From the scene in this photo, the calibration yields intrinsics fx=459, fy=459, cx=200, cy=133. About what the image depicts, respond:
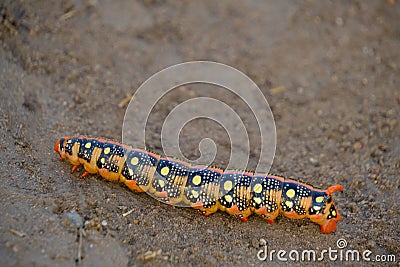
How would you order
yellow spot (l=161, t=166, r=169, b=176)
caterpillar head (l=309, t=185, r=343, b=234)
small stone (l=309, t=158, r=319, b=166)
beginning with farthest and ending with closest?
small stone (l=309, t=158, r=319, b=166) < yellow spot (l=161, t=166, r=169, b=176) < caterpillar head (l=309, t=185, r=343, b=234)

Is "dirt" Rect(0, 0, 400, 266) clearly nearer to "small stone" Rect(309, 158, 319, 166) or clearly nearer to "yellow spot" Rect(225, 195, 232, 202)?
"small stone" Rect(309, 158, 319, 166)

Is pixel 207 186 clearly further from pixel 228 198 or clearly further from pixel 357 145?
pixel 357 145

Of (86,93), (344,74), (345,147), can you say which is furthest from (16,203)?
(344,74)

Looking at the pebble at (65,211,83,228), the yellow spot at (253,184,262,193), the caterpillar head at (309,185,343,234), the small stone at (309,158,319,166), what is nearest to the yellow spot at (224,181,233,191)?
the yellow spot at (253,184,262,193)

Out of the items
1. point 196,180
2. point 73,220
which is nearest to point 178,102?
point 196,180

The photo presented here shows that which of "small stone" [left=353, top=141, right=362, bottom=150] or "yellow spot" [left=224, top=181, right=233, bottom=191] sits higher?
"yellow spot" [left=224, top=181, right=233, bottom=191]


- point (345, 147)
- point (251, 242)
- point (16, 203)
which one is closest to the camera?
point (16, 203)

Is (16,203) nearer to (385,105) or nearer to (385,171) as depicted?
(385,171)
